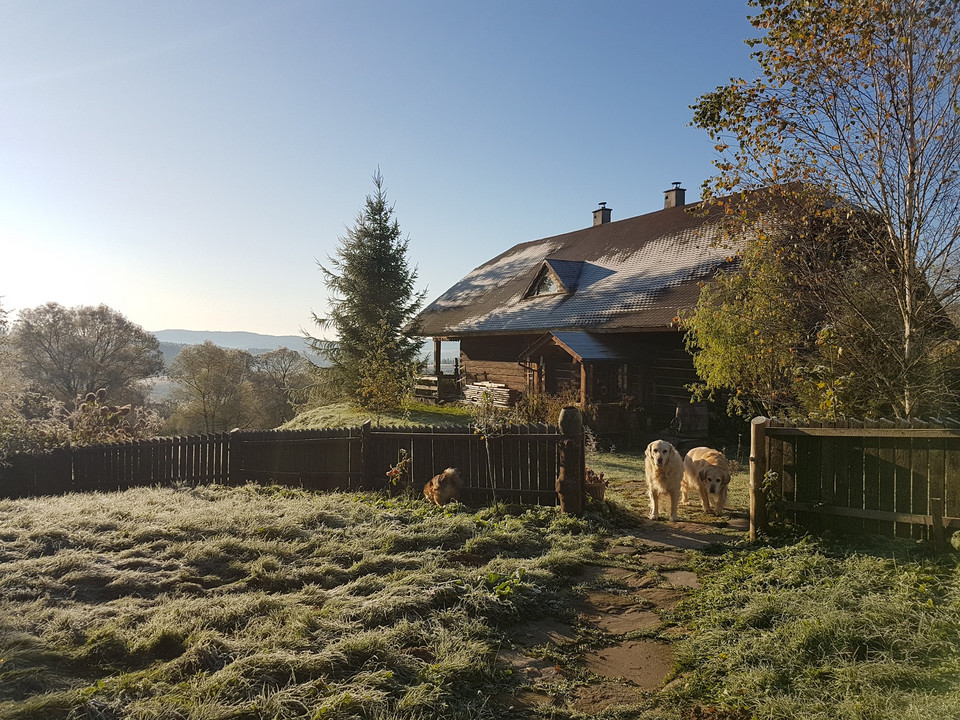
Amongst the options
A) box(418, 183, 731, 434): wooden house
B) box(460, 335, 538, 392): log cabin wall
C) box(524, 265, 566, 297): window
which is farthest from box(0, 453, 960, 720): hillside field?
box(524, 265, 566, 297): window

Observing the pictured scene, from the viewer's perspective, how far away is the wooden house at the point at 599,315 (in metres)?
17.5

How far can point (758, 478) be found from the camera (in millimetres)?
7359

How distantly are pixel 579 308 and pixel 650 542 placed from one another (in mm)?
14220

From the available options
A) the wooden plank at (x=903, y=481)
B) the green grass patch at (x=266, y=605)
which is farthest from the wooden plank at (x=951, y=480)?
the green grass patch at (x=266, y=605)

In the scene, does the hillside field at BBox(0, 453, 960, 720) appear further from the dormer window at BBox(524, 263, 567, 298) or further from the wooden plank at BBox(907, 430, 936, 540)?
the dormer window at BBox(524, 263, 567, 298)

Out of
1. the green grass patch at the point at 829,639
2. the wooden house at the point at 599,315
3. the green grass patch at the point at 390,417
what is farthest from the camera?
the green grass patch at the point at 390,417

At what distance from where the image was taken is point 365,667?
4031 mm

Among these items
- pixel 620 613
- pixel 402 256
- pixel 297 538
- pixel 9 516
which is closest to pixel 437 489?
pixel 297 538

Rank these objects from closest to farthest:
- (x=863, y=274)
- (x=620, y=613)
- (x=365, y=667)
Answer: (x=365, y=667) < (x=620, y=613) < (x=863, y=274)

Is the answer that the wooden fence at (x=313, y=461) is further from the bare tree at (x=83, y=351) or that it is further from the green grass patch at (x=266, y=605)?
the bare tree at (x=83, y=351)

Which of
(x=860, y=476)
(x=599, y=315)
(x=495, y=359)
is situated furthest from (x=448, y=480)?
(x=495, y=359)

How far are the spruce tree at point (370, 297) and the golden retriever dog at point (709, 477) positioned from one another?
17.3 meters

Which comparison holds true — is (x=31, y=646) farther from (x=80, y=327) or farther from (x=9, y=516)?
(x=80, y=327)

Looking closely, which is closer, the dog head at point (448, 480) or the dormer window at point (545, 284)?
the dog head at point (448, 480)
